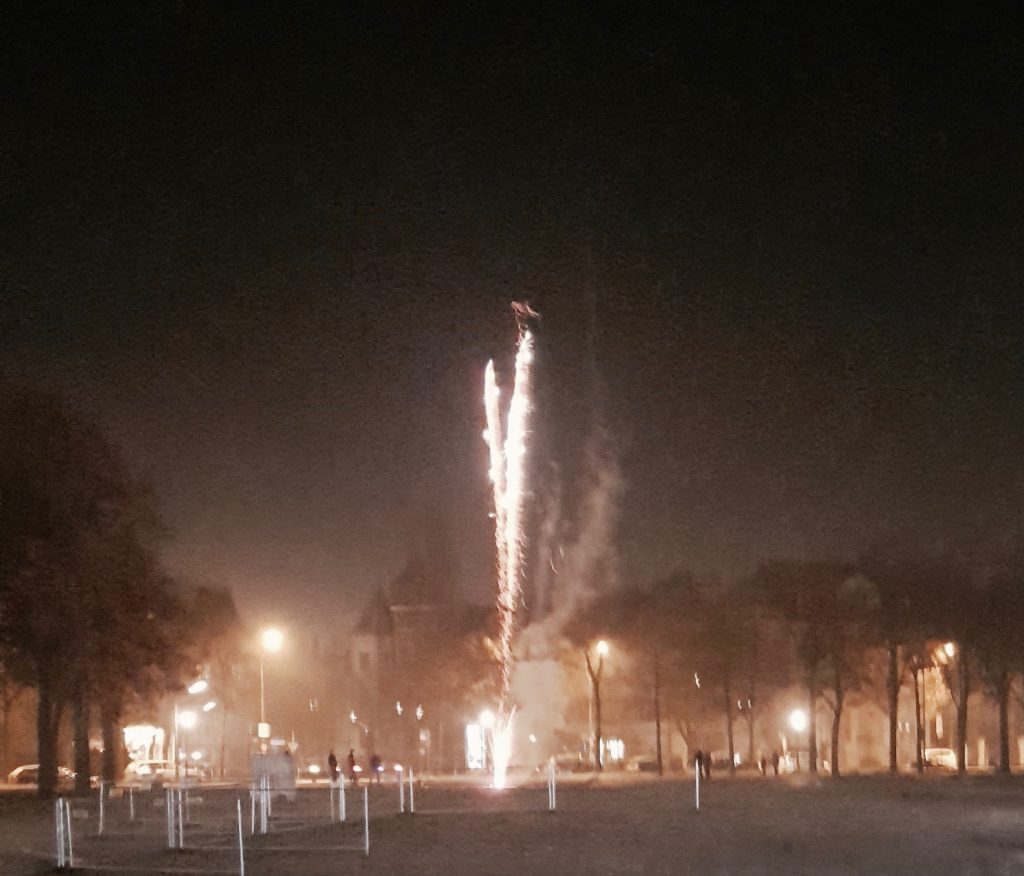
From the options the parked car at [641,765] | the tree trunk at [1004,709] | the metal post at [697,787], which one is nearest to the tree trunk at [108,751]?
the metal post at [697,787]

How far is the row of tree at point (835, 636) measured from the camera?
215ft

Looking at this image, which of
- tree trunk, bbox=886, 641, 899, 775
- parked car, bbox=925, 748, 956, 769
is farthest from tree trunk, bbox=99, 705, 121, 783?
parked car, bbox=925, 748, 956, 769

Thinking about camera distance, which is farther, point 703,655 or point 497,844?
point 703,655

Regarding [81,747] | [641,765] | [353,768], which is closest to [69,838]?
[81,747]

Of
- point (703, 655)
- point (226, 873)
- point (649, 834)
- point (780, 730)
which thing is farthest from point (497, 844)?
point (780, 730)

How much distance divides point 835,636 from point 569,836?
3914cm

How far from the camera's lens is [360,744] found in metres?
126

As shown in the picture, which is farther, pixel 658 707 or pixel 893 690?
pixel 658 707

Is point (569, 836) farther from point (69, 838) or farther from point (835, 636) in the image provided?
point (835, 636)

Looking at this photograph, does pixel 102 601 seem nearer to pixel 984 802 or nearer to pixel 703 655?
pixel 984 802

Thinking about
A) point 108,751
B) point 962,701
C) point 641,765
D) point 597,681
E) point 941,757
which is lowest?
point 941,757

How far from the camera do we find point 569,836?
29.8m

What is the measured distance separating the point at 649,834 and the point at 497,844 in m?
3.48

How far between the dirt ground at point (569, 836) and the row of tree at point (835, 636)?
18.8m
